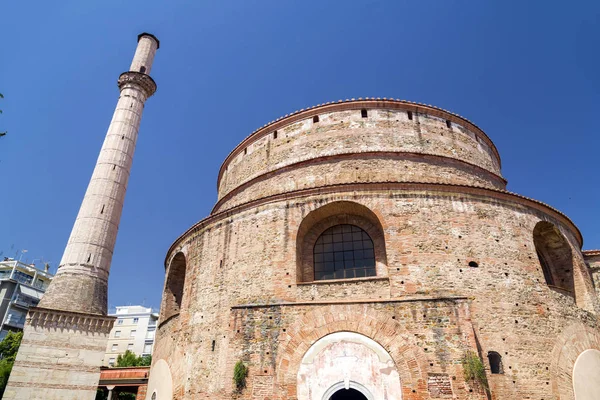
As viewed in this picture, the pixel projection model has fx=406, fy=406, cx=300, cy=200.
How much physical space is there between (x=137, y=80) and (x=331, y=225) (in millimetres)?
14863

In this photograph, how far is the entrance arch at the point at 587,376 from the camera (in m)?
9.16

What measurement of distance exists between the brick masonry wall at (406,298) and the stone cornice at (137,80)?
499 inches

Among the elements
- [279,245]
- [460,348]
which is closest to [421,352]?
[460,348]

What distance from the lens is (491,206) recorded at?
10695 mm

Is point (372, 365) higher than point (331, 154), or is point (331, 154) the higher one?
point (331, 154)

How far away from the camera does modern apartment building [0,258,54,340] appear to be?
30703 millimetres

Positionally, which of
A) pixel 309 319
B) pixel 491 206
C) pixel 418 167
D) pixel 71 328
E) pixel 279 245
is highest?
pixel 418 167

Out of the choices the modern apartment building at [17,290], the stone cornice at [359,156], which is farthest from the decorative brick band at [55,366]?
the modern apartment building at [17,290]

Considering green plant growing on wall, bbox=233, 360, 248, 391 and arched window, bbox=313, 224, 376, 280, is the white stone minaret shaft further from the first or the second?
arched window, bbox=313, 224, 376, 280

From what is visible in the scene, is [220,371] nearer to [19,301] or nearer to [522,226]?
[522,226]

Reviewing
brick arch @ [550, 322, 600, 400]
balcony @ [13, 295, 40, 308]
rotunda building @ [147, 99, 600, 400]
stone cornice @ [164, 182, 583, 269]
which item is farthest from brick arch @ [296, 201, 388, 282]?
balcony @ [13, 295, 40, 308]

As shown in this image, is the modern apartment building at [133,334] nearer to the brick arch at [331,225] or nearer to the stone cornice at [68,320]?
the stone cornice at [68,320]

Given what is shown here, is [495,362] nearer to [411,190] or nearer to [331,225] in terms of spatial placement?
[411,190]

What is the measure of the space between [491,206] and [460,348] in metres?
4.13
